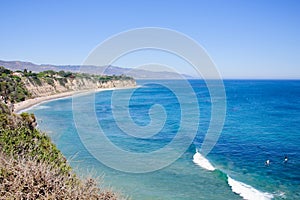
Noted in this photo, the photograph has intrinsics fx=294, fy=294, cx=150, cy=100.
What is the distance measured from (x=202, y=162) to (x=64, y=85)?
A: 78.5 m

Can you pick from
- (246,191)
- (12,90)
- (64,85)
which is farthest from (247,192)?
(64,85)

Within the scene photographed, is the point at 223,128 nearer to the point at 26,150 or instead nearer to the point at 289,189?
the point at 289,189

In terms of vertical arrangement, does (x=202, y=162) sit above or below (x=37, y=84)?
below

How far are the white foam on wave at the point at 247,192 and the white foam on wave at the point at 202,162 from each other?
2.98 metres

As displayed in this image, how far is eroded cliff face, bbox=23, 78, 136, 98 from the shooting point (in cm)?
7431

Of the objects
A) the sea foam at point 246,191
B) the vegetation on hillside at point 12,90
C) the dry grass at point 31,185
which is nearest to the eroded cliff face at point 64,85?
the vegetation on hillside at point 12,90

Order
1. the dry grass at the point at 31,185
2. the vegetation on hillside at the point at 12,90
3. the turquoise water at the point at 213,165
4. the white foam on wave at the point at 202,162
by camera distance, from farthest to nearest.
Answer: the vegetation on hillside at the point at 12,90 < the white foam on wave at the point at 202,162 < the turquoise water at the point at 213,165 < the dry grass at the point at 31,185

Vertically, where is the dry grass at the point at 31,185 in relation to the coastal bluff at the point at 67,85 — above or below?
below

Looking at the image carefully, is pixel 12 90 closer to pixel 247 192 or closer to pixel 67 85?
pixel 67 85

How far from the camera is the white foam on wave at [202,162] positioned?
21812mm

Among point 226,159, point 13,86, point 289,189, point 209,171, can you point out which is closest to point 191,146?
point 226,159

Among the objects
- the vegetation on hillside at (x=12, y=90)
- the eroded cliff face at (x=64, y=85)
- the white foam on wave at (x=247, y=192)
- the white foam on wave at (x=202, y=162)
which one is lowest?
the white foam on wave at (x=247, y=192)

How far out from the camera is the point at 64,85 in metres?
94.3

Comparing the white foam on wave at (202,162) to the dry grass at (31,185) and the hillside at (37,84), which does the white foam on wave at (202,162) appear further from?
the hillside at (37,84)
